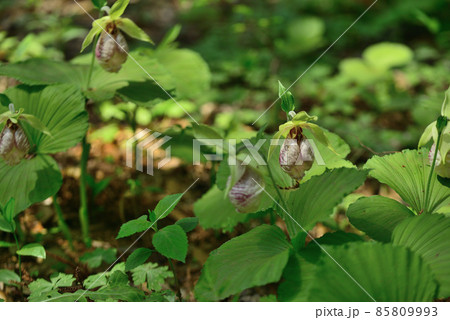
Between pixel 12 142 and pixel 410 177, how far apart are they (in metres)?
1.19

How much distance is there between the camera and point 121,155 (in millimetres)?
2158

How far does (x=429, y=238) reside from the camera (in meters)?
0.96

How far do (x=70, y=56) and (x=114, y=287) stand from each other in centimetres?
239

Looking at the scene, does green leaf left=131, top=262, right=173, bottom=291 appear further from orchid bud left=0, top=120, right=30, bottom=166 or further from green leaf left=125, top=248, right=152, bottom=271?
orchid bud left=0, top=120, right=30, bottom=166

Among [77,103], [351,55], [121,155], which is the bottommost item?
[121,155]

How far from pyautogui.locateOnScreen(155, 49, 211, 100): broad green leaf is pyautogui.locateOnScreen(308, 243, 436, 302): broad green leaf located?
4.36 feet

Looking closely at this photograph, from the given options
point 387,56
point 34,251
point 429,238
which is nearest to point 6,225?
point 34,251

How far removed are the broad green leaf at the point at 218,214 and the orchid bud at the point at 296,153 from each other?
1.33 ft

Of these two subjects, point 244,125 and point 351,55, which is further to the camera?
point 351,55

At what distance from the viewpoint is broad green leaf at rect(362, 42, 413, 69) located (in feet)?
8.61

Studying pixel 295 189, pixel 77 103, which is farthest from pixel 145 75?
pixel 295 189

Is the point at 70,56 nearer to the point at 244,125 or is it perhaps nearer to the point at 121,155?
the point at 121,155

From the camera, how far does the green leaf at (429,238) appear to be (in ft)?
3.05
